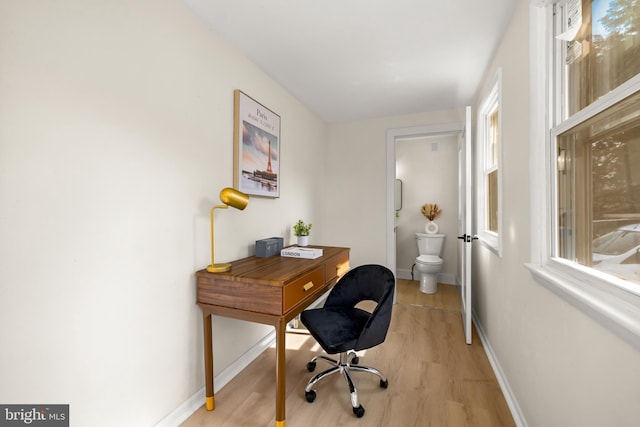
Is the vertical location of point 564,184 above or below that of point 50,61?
below

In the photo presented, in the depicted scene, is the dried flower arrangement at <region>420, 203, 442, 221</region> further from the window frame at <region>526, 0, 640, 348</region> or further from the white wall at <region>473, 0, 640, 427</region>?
the window frame at <region>526, 0, 640, 348</region>

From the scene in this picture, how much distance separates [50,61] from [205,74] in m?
0.80

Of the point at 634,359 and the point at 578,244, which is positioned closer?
the point at 634,359

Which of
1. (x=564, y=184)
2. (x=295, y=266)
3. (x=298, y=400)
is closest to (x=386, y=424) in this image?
(x=298, y=400)

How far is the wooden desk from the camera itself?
4.70ft

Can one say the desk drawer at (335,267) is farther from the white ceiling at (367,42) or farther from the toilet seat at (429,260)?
Result: the toilet seat at (429,260)

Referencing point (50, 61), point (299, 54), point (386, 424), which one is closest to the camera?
point (50, 61)

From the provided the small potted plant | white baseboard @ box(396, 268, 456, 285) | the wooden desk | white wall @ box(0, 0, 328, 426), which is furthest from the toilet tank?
white wall @ box(0, 0, 328, 426)

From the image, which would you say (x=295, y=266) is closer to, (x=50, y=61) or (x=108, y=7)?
(x=50, y=61)

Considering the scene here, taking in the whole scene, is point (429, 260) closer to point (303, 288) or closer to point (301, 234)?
point (301, 234)

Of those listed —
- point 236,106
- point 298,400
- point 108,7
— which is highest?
point 108,7

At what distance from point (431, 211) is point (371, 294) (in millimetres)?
2746

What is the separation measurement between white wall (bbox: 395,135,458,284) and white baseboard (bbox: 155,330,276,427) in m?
2.92

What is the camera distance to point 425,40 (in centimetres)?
190
